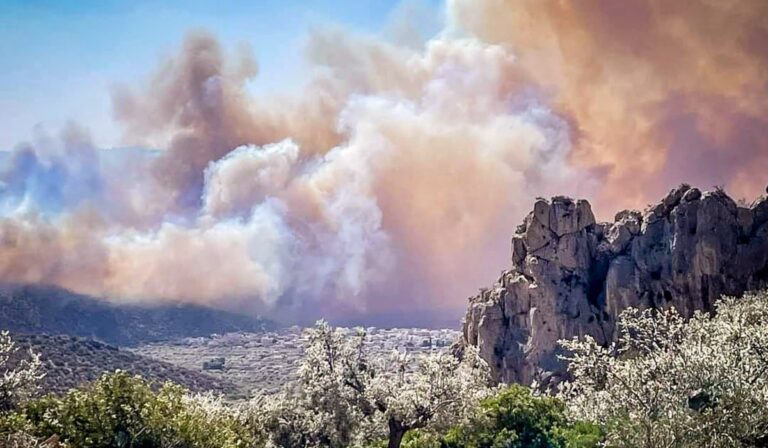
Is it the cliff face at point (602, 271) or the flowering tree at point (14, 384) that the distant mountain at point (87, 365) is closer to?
the cliff face at point (602, 271)

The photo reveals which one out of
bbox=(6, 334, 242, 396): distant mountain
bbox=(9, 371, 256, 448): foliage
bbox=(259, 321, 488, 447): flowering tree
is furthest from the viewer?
bbox=(6, 334, 242, 396): distant mountain

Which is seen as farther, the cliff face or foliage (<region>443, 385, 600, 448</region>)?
the cliff face

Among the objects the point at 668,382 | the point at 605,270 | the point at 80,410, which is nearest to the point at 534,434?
the point at 668,382

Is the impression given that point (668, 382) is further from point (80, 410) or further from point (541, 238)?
point (541, 238)

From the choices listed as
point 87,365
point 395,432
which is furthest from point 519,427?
point 87,365

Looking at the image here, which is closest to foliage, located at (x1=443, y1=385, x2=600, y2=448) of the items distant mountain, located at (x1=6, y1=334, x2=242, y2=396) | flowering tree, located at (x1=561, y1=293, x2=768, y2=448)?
flowering tree, located at (x1=561, y1=293, x2=768, y2=448)

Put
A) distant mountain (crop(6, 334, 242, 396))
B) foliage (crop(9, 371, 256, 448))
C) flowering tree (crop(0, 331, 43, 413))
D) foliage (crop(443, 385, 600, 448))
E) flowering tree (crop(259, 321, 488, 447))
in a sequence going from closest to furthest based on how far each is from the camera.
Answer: flowering tree (crop(0, 331, 43, 413)), foliage (crop(9, 371, 256, 448)), flowering tree (crop(259, 321, 488, 447)), foliage (crop(443, 385, 600, 448)), distant mountain (crop(6, 334, 242, 396))

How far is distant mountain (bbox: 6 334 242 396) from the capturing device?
107m

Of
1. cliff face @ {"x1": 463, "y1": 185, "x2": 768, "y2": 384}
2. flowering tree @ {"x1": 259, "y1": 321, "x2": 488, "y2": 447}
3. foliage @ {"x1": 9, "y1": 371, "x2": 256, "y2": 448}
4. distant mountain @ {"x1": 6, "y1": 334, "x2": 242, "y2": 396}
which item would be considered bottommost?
foliage @ {"x1": 9, "y1": 371, "x2": 256, "y2": 448}

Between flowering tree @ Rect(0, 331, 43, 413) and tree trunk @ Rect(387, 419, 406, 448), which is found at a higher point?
flowering tree @ Rect(0, 331, 43, 413)

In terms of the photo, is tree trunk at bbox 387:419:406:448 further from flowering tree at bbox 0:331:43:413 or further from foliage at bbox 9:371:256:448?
flowering tree at bbox 0:331:43:413

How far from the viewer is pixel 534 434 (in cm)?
4781

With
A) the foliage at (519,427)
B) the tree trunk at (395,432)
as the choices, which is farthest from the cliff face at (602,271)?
the tree trunk at (395,432)

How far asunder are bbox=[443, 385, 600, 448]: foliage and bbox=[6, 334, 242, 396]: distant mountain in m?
65.6
